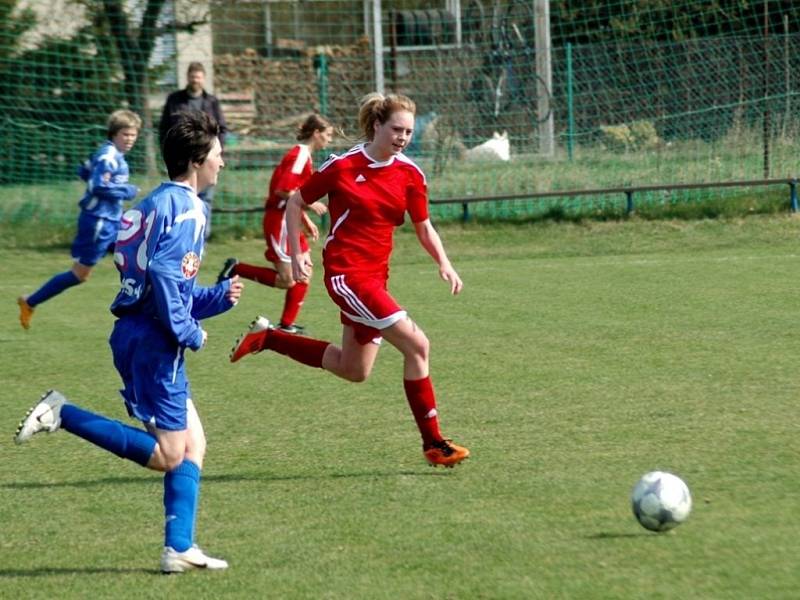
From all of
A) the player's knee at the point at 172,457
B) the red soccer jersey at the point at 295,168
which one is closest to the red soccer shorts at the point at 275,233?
the red soccer jersey at the point at 295,168

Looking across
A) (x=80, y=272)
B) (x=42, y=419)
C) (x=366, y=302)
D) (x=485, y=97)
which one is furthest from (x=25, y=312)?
(x=485, y=97)

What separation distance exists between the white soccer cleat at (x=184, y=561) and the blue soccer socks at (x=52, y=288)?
5702 mm

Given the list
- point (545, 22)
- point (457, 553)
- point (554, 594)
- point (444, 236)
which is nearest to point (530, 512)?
point (457, 553)

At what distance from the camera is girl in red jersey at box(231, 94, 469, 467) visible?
5742mm

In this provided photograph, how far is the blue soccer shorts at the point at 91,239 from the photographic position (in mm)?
10086

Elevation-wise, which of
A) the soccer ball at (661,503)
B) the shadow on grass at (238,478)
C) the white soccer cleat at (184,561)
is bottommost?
the shadow on grass at (238,478)

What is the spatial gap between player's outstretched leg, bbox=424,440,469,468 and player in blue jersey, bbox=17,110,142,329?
194 inches

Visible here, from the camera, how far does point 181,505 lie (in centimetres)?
445

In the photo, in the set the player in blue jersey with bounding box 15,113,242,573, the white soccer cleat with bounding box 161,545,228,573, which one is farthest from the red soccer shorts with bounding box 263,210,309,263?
the white soccer cleat with bounding box 161,545,228,573

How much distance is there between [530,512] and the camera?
491 centimetres

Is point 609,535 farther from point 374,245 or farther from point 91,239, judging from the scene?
point 91,239

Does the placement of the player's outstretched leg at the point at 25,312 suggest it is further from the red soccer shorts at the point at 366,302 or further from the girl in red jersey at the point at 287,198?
the red soccer shorts at the point at 366,302

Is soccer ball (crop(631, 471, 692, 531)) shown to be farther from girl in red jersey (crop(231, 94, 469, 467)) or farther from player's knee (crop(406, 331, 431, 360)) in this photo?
player's knee (crop(406, 331, 431, 360))

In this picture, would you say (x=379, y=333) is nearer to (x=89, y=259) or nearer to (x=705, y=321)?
(x=705, y=321)
